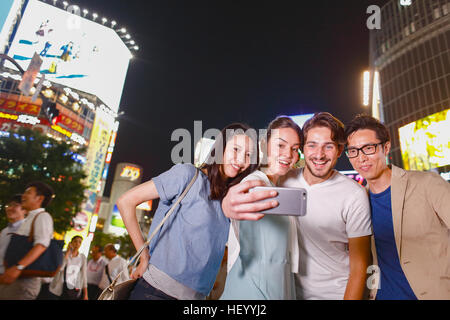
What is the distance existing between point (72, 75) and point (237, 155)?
38.5 metres

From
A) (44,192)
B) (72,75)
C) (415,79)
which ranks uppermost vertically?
(415,79)

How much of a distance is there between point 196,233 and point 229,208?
24.6 inches

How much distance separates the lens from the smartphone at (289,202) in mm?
1414

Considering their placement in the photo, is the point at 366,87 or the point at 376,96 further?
the point at 366,87

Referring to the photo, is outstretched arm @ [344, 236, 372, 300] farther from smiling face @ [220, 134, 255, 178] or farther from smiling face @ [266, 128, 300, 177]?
Answer: smiling face @ [220, 134, 255, 178]

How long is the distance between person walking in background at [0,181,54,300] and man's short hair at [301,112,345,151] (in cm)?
411

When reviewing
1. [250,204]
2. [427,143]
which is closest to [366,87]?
[427,143]

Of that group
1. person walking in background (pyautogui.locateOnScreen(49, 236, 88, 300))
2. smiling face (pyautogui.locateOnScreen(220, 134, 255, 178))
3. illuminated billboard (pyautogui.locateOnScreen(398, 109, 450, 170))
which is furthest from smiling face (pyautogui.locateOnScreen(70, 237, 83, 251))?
illuminated billboard (pyautogui.locateOnScreen(398, 109, 450, 170))

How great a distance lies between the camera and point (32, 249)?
13.1ft

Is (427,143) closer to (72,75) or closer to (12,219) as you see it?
(12,219)

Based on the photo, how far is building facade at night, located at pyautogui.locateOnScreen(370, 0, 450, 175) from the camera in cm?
2550

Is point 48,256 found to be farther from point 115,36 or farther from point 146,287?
point 115,36

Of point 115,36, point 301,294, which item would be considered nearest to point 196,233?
point 301,294

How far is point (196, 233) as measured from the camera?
1.99 meters
